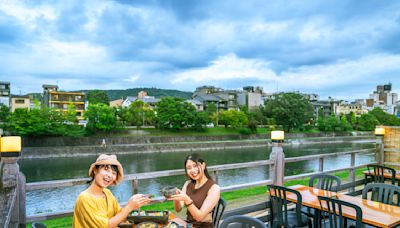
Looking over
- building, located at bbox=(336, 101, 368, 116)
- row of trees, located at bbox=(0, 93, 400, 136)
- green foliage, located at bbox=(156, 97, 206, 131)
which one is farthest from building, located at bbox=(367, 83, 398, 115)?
green foliage, located at bbox=(156, 97, 206, 131)

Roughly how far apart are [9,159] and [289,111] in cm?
4678

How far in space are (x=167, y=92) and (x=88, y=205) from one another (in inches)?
3832

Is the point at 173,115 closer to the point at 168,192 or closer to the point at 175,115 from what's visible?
the point at 175,115

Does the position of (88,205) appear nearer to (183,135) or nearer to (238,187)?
(238,187)

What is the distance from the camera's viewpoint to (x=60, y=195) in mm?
11023

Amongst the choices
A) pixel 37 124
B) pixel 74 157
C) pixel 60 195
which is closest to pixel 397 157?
pixel 60 195

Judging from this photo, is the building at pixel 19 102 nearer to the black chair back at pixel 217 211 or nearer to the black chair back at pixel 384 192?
the black chair back at pixel 217 211

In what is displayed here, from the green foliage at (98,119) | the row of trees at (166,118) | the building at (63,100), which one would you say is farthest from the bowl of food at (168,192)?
the building at (63,100)

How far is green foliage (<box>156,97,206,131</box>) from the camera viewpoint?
3519 centimetres

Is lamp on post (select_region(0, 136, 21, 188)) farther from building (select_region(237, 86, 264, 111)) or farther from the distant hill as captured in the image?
the distant hill

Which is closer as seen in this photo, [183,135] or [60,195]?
[60,195]

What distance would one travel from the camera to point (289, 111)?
151 ft

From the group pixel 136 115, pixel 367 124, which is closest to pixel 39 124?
pixel 136 115

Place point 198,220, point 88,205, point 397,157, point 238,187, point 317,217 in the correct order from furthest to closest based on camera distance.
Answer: point 397,157 → point 238,187 → point 317,217 → point 198,220 → point 88,205
